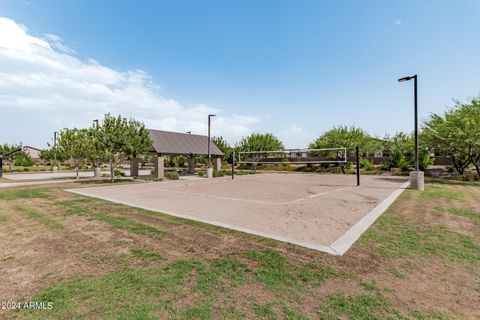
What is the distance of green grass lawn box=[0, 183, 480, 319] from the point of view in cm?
306

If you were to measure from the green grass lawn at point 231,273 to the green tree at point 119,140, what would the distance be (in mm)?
13013

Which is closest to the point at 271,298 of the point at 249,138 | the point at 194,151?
the point at 194,151

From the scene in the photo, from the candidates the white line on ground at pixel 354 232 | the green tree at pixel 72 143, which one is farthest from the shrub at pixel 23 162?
the white line on ground at pixel 354 232

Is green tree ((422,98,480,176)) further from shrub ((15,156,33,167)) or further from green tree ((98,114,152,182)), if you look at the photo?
shrub ((15,156,33,167))

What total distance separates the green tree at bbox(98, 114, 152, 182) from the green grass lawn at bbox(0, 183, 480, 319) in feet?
42.7

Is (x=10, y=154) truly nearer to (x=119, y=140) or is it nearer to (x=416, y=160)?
(x=119, y=140)

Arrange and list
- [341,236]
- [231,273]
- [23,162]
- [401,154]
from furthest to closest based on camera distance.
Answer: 1. [23,162]
2. [401,154]
3. [341,236]
4. [231,273]

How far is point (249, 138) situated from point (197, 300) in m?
44.2

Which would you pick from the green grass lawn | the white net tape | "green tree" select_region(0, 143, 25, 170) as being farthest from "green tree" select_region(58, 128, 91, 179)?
"green tree" select_region(0, 143, 25, 170)

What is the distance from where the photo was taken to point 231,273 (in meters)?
3.98

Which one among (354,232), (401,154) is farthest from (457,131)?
(354,232)

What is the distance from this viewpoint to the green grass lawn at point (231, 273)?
10.0 ft

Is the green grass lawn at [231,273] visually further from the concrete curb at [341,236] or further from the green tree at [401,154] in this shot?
the green tree at [401,154]

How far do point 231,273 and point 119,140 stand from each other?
17.9 metres
